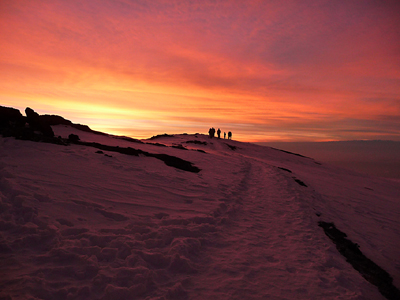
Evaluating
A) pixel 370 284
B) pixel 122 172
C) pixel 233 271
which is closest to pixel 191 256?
pixel 233 271

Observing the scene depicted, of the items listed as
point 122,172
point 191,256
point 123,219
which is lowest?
point 191,256

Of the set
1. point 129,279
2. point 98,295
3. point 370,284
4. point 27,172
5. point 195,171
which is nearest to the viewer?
point 98,295

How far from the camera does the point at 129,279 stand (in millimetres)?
4539

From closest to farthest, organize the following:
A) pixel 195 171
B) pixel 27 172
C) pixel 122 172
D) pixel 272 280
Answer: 1. pixel 272 280
2. pixel 27 172
3. pixel 122 172
4. pixel 195 171

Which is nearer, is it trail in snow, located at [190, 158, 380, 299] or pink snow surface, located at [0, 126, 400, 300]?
pink snow surface, located at [0, 126, 400, 300]

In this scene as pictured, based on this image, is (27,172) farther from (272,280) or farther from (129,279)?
(272,280)

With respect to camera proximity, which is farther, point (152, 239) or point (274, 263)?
point (152, 239)

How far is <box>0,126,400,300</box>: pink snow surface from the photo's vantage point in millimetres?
4418

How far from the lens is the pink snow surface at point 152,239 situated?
442cm

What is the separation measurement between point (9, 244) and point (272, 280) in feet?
19.1

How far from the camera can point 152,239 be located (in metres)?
6.01

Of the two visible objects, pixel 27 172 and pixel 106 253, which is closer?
pixel 106 253

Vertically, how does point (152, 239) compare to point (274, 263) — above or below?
Result: above

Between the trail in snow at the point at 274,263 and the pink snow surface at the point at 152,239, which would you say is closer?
the pink snow surface at the point at 152,239
